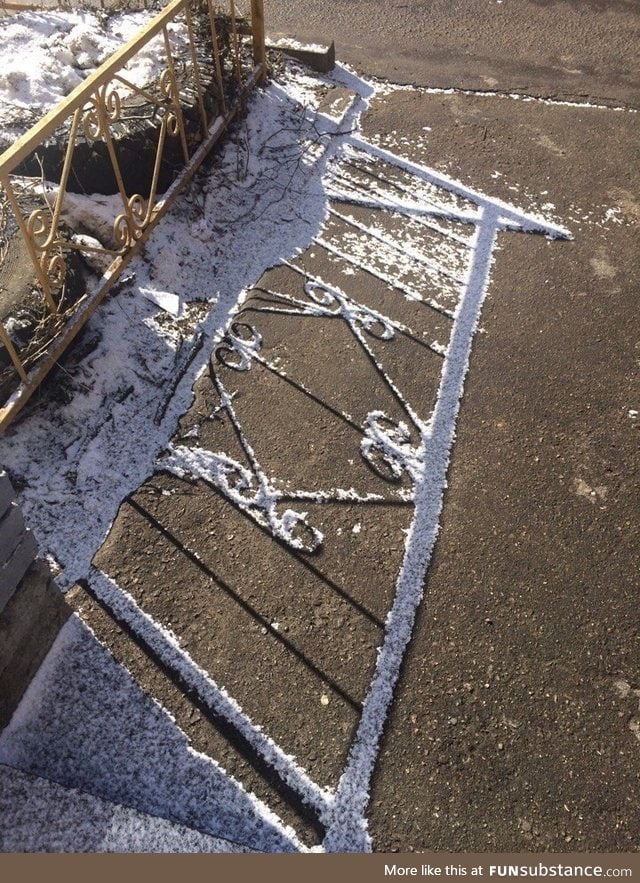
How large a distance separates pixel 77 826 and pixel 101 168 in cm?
415

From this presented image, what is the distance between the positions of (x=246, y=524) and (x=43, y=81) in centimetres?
424

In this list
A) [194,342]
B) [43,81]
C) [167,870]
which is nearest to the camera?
[167,870]

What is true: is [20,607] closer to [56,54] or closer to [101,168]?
[101,168]

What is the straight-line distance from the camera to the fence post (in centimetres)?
582

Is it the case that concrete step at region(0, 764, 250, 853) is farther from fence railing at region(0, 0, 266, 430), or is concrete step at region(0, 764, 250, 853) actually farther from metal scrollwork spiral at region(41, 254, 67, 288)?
metal scrollwork spiral at region(41, 254, 67, 288)

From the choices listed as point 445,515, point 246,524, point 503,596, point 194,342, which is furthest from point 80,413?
point 503,596

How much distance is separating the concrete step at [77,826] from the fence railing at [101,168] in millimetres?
1797

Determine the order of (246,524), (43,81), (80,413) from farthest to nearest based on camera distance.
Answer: (43,81)
(80,413)
(246,524)

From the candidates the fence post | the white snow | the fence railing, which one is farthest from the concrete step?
the fence post

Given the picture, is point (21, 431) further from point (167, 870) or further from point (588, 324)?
point (588, 324)

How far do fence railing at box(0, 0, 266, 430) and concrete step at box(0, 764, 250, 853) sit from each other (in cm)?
180

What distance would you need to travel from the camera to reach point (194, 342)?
4.27 meters

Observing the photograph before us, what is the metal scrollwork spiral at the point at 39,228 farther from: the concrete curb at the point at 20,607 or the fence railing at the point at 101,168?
the concrete curb at the point at 20,607

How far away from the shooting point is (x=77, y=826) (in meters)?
2.44
